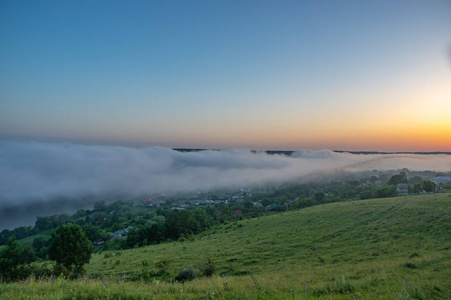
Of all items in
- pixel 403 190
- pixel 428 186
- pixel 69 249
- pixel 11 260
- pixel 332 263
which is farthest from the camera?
pixel 403 190

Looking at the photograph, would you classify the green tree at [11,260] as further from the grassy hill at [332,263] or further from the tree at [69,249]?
the grassy hill at [332,263]

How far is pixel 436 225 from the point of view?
76.3 ft

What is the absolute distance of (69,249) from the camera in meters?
25.7

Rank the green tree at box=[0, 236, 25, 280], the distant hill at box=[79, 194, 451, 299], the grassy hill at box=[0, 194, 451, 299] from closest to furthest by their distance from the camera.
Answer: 1. the grassy hill at box=[0, 194, 451, 299]
2. the distant hill at box=[79, 194, 451, 299]
3. the green tree at box=[0, 236, 25, 280]

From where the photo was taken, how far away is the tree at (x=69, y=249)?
2548 centimetres

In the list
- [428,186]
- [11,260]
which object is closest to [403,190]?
[428,186]

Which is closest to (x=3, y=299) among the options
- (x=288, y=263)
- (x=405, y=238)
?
(x=288, y=263)

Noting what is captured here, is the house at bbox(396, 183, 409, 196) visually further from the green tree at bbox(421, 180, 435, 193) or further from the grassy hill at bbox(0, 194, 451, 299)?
the grassy hill at bbox(0, 194, 451, 299)

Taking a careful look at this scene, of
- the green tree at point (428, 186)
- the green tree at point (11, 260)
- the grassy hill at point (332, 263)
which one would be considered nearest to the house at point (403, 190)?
the green tree at point (428, 186)

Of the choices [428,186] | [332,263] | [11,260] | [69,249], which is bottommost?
[11,260]

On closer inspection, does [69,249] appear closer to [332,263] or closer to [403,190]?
[332,263]

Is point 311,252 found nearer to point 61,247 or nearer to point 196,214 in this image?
point 61,247

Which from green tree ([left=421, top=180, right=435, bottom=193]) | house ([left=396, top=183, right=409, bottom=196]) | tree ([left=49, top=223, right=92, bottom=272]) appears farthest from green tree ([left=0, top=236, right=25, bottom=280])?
green tree ([left=421, top=180, right=435, bottom=193])

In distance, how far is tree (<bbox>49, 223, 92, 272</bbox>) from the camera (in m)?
25.5
